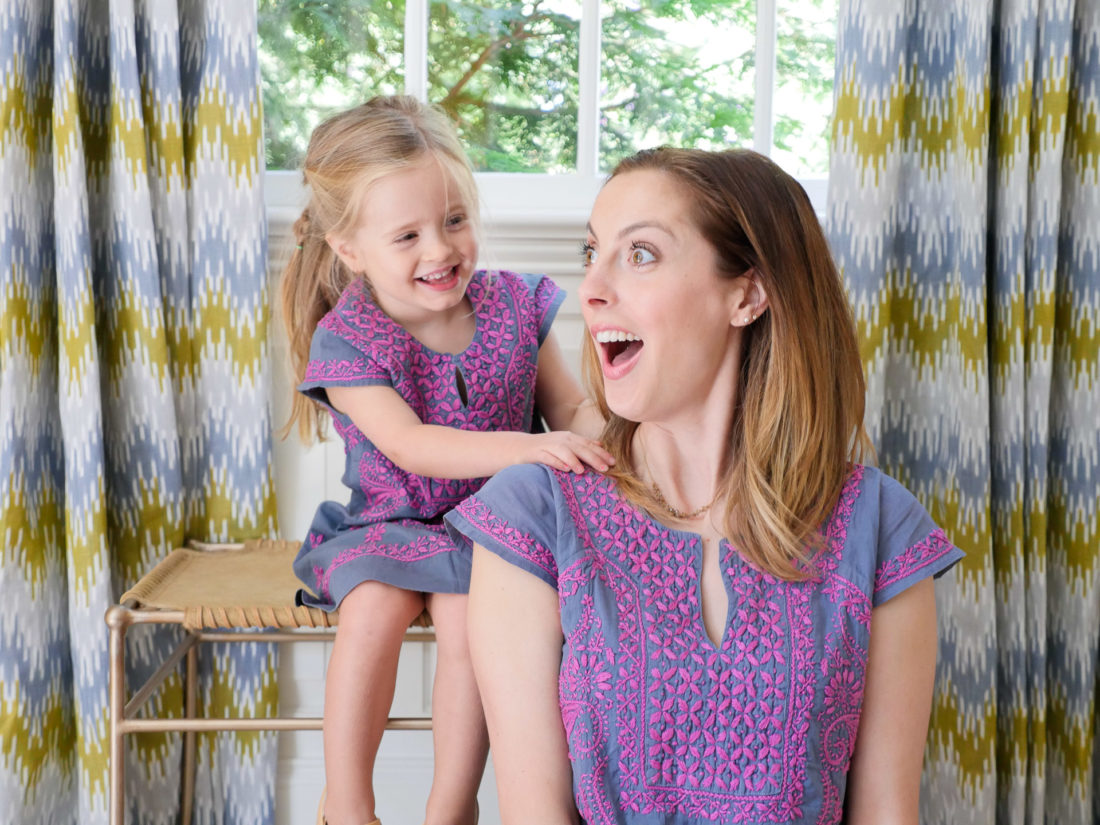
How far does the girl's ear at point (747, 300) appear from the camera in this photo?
1144 millimetres

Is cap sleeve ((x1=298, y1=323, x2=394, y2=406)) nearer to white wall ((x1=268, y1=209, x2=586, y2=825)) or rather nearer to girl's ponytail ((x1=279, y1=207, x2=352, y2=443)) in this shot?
girl's ponytail ((x1=279, y1=207, x2=352, y2=443))

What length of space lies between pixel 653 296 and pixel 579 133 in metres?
1.13

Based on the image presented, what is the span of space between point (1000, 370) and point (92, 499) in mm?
1586

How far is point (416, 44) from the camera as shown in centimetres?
210

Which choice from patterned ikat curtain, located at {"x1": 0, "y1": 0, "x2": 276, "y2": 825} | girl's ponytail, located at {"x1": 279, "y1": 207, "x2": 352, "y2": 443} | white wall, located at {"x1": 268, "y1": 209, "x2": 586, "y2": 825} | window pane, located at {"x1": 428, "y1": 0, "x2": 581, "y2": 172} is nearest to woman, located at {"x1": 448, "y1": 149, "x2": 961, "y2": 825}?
girl's ponytail, located at {"x1": 279, "y1": 207, "x2": 352, "y2": 443}

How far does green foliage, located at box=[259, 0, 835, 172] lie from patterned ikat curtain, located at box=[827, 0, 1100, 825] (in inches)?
14.7

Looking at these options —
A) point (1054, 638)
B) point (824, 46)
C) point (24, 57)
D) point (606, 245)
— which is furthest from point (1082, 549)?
point (24, 57)

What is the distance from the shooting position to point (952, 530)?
1.90 metres

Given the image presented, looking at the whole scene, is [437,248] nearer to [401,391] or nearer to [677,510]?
[401,391]

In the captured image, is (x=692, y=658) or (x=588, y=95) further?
(x=588, y=95)

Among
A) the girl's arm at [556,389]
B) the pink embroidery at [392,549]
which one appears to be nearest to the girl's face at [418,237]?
the girl's arm at [556,389]

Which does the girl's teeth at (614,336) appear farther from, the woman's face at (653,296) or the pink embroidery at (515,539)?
the pink embroidery at (515,539)

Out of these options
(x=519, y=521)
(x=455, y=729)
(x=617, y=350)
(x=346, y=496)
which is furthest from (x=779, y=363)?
(x=346, y=496)

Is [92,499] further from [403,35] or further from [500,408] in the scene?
[403,35]
